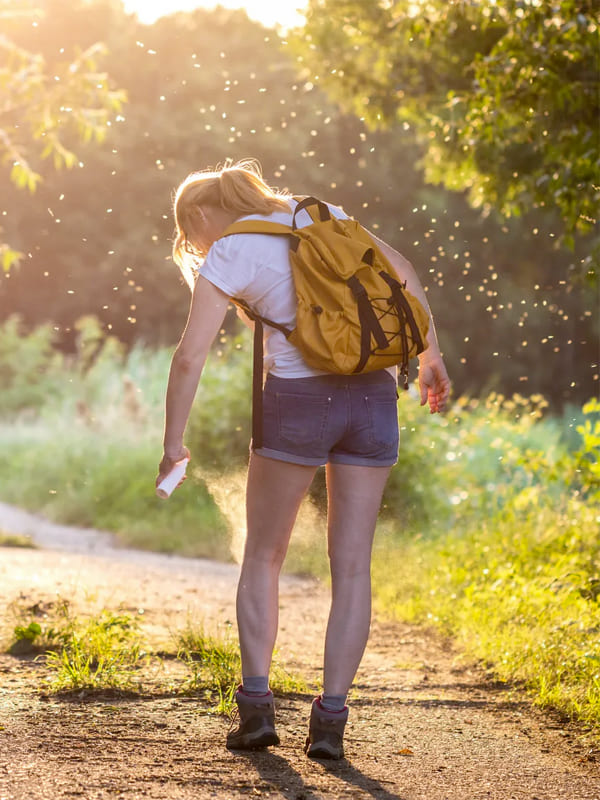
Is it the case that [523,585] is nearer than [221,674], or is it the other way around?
[221,674]

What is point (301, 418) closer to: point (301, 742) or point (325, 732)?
point (325, 732)

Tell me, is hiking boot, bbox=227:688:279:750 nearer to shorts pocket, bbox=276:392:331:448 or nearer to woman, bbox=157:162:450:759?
woman, bbox=157:162:450:759

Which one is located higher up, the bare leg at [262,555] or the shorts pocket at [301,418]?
the shorts pocket at [301,418]

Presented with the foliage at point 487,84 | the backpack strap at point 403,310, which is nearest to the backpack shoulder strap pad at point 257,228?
the backpack strap at point 403,310

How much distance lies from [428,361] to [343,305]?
0.50m

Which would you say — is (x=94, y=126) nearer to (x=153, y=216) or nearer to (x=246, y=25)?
(x=153, y=216)

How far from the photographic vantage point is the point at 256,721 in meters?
3.11

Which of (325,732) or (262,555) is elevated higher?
(262,555)

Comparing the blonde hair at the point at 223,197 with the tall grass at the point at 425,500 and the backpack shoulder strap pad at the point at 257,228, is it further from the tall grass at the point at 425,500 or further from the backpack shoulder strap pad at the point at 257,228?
the tall grass at the point at 425,500

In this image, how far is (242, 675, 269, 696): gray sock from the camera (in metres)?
3.11

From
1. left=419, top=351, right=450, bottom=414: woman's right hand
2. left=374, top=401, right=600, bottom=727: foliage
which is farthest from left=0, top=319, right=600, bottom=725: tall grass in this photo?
left=419, top=351, right=450, bottom=414: woman's right hand

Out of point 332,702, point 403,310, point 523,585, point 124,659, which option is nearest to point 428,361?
point 403,310

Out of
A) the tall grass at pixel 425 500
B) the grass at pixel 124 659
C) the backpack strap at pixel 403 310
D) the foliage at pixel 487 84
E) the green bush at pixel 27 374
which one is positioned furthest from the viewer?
the green bush at pixel 27 374

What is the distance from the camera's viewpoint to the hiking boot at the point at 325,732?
309 cm
